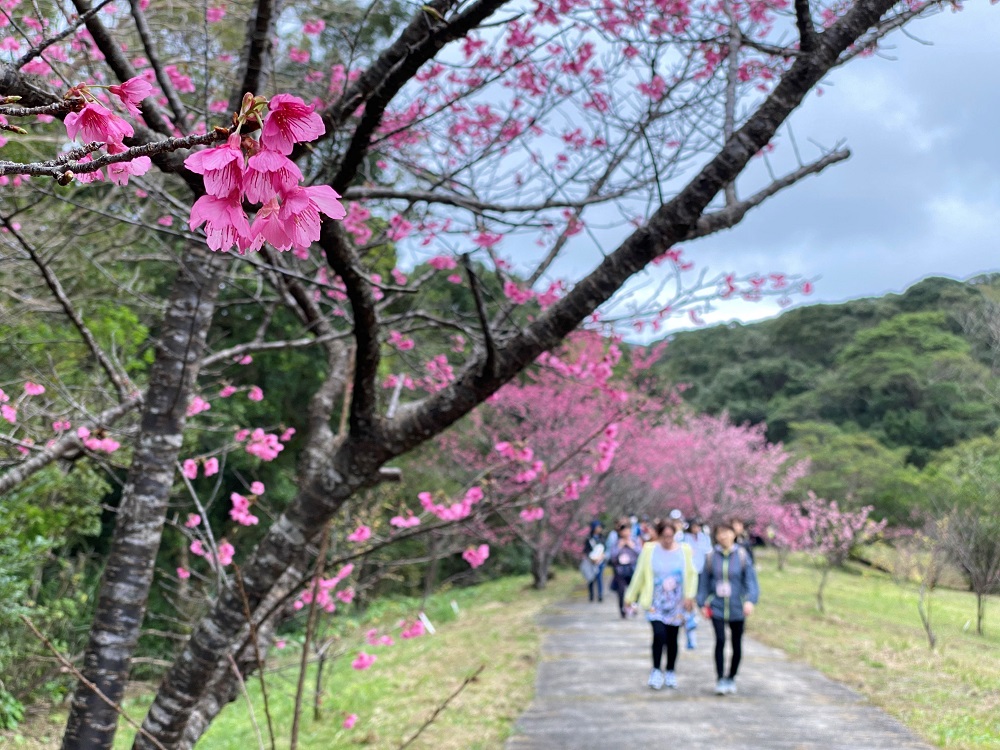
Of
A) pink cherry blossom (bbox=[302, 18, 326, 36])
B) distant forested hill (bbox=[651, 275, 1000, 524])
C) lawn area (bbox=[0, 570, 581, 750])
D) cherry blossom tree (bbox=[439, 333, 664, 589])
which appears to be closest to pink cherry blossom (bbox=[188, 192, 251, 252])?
lawn area (bbox=[0, 570, 581, 750])

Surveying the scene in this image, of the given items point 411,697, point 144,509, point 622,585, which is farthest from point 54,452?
point 622,585

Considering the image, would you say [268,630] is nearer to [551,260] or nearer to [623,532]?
[551,260]

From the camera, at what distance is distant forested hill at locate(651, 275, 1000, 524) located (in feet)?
58.3

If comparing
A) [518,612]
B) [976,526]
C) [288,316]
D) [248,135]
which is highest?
[288,316]

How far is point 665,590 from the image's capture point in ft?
18.9

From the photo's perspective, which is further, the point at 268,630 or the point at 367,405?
the point at 268,630

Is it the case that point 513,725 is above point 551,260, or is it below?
below

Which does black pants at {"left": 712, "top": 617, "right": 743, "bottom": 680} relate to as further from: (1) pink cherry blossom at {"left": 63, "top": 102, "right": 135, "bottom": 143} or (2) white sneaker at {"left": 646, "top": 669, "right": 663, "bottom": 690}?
(1) pink cherry blossom at {"left": 63, "top": 102, "right": 135, "bottom": 143}

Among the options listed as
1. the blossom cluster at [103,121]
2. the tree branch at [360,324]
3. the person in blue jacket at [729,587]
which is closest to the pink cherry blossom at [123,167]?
the blossom cluster at [103,121]

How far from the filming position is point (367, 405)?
2.43 m

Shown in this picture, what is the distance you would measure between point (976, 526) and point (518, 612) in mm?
6605

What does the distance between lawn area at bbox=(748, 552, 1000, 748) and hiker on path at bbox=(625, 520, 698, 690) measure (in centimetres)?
155

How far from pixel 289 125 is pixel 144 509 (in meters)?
2.54

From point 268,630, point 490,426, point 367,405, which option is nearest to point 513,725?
point 268,630
